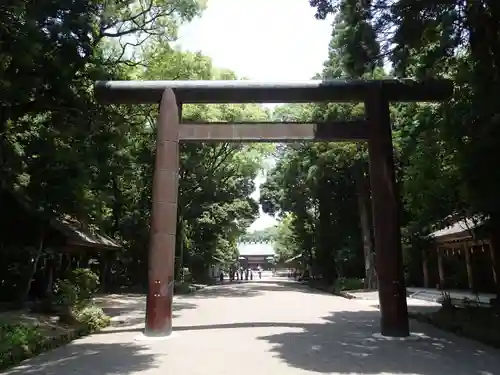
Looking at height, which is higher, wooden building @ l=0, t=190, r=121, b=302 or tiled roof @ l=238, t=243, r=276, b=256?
tiled roof @ l=238, t=243, r=276, b=256

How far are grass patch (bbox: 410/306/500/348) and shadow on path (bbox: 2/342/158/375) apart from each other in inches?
270

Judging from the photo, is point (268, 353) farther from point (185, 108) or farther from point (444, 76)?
point (185, 108)

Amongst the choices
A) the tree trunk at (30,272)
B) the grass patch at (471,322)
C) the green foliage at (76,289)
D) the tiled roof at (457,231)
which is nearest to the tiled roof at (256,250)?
the tiled roof at (457,231)

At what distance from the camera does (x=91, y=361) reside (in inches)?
318

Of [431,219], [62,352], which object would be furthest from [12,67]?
[431,219]

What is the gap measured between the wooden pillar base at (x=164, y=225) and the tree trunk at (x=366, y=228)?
16.5 metres

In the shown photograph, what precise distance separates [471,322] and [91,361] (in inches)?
336

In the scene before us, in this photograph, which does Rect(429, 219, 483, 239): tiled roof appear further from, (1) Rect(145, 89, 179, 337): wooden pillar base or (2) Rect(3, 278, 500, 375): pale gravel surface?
(1) Rect(145, 89, 179, 337): wooden pillar base

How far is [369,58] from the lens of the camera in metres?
10.7

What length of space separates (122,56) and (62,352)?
11898 mm

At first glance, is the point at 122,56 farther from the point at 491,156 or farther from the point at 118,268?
the point at 118,268

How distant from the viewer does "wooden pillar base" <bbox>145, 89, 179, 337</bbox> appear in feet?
34.9

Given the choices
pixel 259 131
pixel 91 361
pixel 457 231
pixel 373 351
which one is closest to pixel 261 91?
pixel 259 131

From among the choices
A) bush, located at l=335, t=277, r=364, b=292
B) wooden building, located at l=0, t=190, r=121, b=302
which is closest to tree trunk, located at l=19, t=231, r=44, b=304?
wooden building, located at l=0, t=190, r=121, b=302
